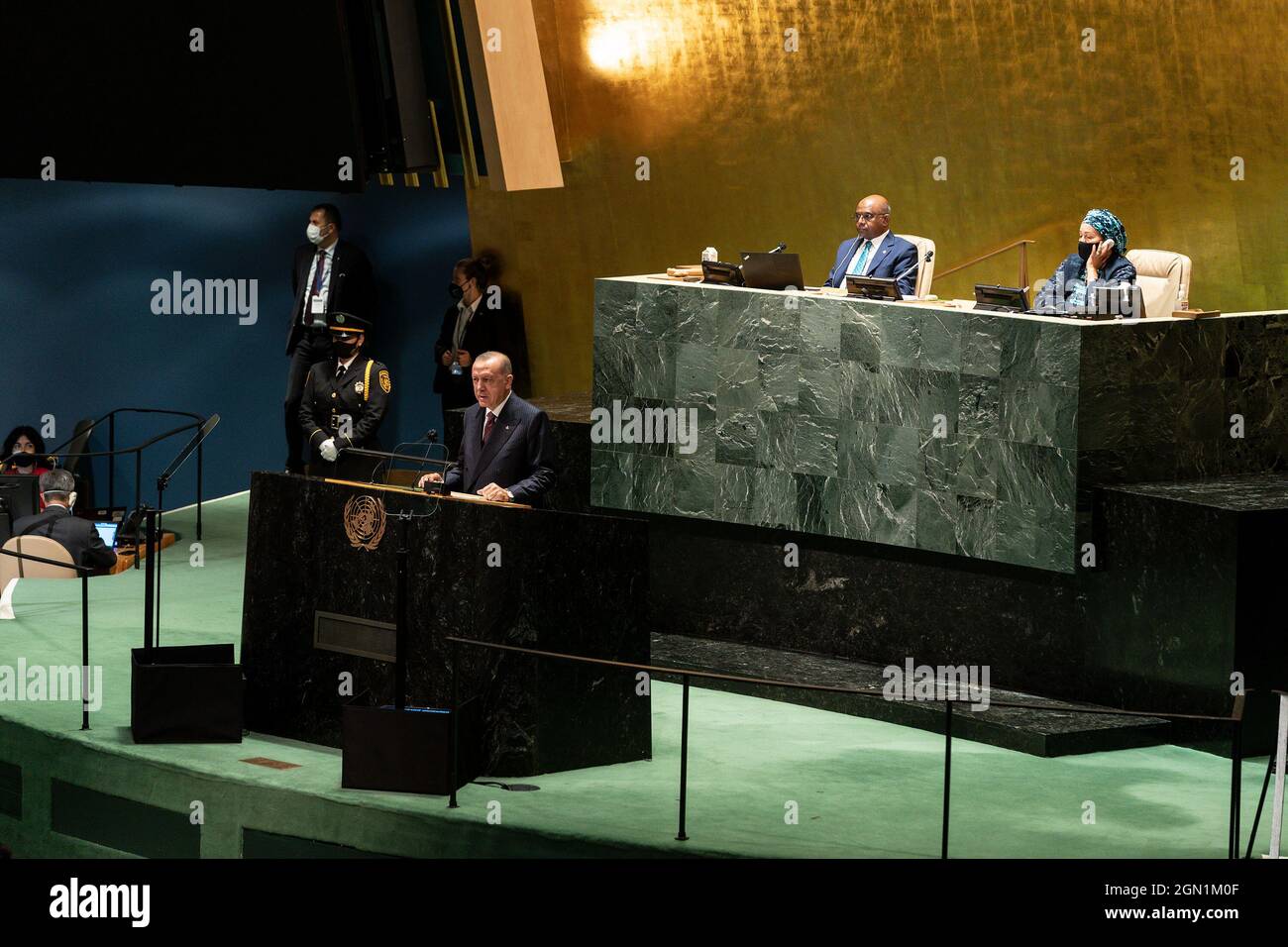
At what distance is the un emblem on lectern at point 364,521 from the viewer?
913cm

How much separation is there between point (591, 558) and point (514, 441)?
3.41ft

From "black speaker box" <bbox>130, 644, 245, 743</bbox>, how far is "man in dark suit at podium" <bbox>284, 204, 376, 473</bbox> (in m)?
4.95

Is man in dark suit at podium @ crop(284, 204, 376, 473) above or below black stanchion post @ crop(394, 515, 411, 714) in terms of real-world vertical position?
above

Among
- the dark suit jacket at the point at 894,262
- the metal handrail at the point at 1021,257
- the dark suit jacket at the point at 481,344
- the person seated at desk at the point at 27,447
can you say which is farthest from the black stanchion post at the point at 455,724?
the person seated at desk at the point at 27,447

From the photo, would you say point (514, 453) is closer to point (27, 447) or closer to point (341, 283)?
point (341, 283)

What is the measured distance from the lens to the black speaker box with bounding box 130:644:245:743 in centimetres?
923

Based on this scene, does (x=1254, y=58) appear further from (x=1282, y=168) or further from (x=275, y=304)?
(x=275, y=304)

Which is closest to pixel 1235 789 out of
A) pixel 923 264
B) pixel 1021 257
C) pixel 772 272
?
pixel 772 272

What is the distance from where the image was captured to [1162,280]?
10422 millimetres

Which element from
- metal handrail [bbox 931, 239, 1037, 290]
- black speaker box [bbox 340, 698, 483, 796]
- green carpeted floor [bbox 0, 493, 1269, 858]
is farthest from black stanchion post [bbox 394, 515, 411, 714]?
metal handrail [bbox 931, 239, 1037, 290]

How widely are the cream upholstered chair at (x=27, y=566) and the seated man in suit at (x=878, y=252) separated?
4.88 meters

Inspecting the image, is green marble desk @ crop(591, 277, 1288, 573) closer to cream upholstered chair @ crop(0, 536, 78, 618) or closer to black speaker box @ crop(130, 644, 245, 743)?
black speaker box @ crop(130, 644, 245, 743)

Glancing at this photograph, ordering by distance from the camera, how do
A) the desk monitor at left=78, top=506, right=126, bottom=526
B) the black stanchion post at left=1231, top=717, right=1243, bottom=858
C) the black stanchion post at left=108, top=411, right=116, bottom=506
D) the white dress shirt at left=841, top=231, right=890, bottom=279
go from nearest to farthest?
the black stanchion post at left=1231, top=717, right=1243, bottom=858 < the white dress shirt at left=841, top=231, right=890, bottom=279 < the desk monitor at left=78, top=506, right=126, bottom=526 < the black stanchion post at left=108, top=411, right=116, bottom=506

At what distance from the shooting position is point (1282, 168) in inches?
432
